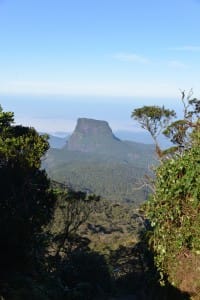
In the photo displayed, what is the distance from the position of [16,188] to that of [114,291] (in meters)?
10.7

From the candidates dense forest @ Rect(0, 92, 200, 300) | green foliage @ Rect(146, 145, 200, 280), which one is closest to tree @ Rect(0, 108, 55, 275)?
dense forest @ Rect(0, 92, 200, 300)

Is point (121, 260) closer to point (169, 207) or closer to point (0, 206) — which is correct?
point (0, 206)

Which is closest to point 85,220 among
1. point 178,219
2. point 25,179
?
point 25,179

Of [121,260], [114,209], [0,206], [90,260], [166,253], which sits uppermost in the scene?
[166,253]

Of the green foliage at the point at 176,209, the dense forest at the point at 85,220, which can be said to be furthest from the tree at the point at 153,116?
the green foliage at the point at 176,209

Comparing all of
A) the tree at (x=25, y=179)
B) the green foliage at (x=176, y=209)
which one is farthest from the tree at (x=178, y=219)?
the tree at (x=25, y=179)

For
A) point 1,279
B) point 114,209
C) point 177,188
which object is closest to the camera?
point 177,188

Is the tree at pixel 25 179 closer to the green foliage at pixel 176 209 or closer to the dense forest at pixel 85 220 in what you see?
the dense forest at pixel 85 220

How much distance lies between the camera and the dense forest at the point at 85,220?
8484mm

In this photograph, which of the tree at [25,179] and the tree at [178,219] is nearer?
the tree at [178,219]

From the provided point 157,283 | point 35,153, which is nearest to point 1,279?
point 157,283

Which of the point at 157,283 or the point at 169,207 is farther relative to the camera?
the point at 157,283

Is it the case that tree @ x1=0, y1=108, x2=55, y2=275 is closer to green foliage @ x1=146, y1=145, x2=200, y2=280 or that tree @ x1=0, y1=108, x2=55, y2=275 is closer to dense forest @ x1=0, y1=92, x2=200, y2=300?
dense forest @ x1=0, y1=92, x2=200, y2=300

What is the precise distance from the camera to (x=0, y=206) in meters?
19.6
